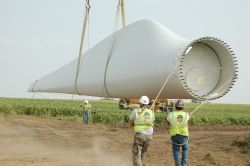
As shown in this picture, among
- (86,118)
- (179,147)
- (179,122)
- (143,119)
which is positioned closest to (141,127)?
(143,119)

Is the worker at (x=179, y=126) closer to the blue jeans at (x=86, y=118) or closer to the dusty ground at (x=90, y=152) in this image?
the dusty ground at (x=90, y=152)

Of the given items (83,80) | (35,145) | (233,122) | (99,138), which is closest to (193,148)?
(99,138)

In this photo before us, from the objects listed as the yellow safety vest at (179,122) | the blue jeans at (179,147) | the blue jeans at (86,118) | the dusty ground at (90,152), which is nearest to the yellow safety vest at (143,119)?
the yellow safety vest at (179,122)

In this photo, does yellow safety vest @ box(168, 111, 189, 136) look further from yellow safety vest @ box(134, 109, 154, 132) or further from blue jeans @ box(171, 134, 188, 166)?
yellow safety vest @ box(134, 109, 154, 132)

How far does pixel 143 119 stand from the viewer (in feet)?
30.7

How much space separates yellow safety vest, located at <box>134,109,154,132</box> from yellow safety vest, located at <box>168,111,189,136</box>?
0.65 metres

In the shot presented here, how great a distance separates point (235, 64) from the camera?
4996 millimetres

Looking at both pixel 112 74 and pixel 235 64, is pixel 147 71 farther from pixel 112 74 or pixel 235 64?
pixel 235 64

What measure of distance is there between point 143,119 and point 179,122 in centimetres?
99

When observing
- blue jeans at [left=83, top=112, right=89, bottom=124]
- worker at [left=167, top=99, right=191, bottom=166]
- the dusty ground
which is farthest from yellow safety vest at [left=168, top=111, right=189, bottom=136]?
blue jeans at [left=83, top=112, right=89, bottom=124]

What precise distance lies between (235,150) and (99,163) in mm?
6926

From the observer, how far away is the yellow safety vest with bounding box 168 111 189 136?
9742mm

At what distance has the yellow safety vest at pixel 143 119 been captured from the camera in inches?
365

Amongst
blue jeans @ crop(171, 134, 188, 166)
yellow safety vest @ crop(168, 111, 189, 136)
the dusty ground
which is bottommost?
the dusty ground
